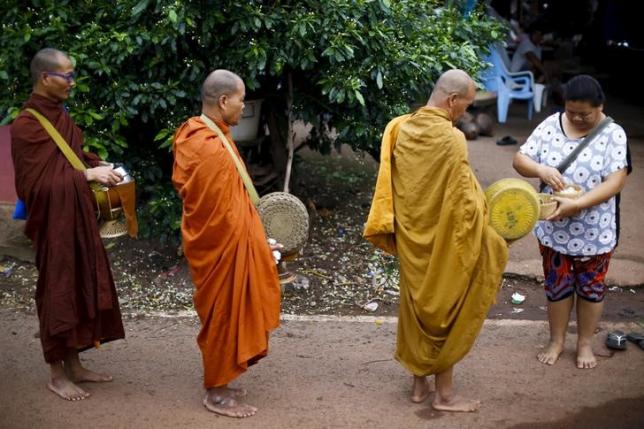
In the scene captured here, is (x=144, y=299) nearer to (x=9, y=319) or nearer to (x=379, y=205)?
(x=9, y=319)

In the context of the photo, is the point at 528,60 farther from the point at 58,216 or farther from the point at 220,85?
the point at 58,216

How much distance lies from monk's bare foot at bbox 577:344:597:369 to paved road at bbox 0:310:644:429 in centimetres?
5

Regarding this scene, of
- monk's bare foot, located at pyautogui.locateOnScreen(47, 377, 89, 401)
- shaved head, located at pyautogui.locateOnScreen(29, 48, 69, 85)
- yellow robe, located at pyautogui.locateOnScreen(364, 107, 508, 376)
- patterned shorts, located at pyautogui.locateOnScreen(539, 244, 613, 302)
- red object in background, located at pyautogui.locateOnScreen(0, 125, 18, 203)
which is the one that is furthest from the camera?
red object in background, located at pyautogui.locateOnScreen(0, 125, 18, 203)

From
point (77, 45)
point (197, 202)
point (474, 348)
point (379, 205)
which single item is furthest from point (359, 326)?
point (77, 45)

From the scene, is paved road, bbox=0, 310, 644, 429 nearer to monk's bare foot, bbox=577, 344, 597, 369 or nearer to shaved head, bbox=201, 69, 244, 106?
monk's bare foot, bbox=577, 344, 597, 369

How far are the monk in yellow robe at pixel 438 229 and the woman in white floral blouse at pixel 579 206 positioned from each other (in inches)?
27.4

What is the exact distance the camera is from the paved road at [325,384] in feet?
13.8

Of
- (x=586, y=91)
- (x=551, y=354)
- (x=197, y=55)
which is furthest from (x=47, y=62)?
(x=551, y=354)

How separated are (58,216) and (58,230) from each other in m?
0.07

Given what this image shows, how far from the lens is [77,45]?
5.71 meters

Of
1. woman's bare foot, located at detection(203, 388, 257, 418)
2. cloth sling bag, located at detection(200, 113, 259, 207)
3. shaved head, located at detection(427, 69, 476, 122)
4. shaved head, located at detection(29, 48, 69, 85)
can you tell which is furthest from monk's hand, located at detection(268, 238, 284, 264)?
shaved head, located at detection(29, 48, 69, 85)

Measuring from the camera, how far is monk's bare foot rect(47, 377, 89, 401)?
4.38 meters

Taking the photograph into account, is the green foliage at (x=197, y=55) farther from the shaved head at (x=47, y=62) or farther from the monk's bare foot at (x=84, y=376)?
the monk's bare foot at (x=84, y=376)

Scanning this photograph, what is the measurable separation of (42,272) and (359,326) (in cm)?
216
